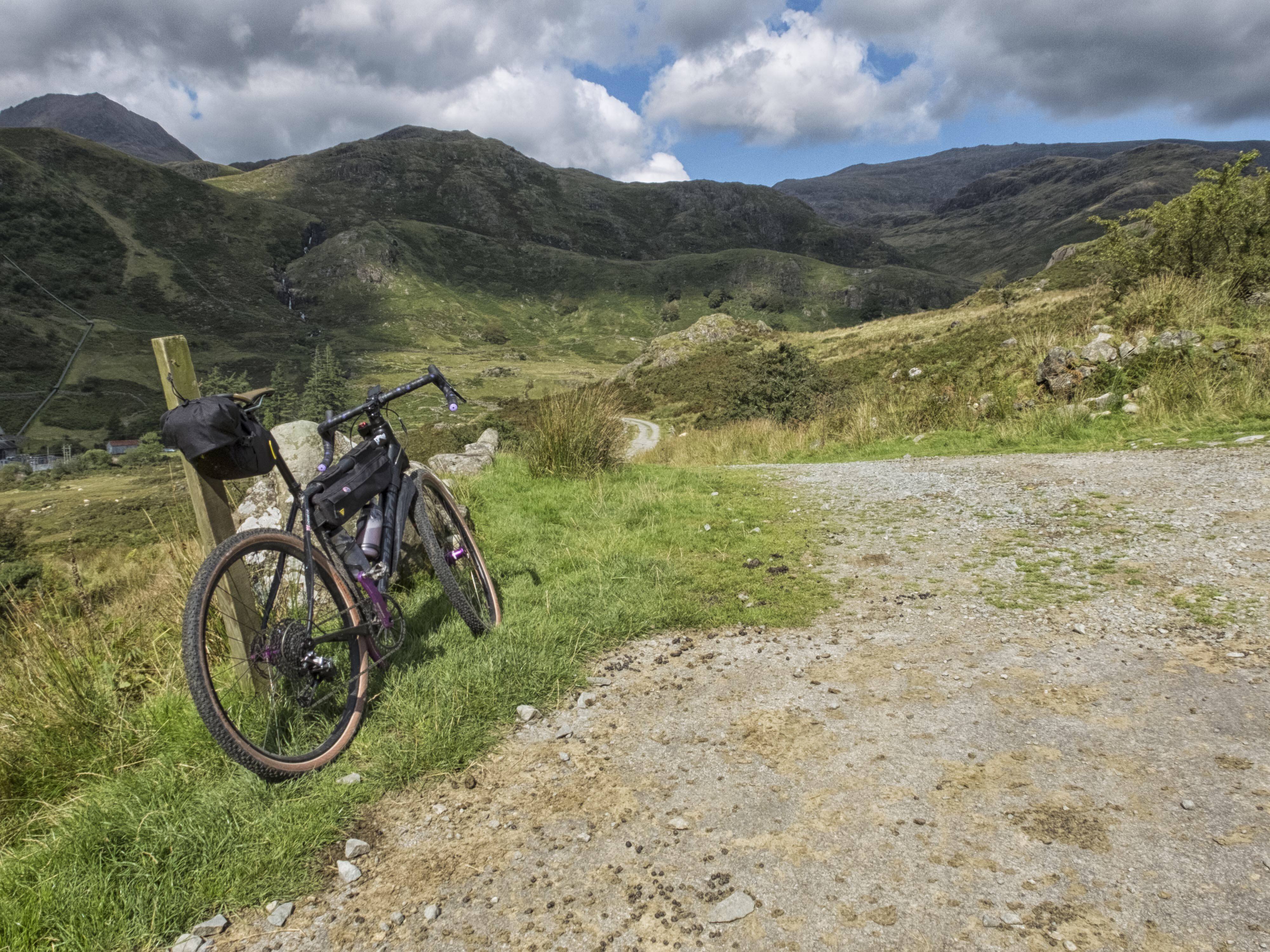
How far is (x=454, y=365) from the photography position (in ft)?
474

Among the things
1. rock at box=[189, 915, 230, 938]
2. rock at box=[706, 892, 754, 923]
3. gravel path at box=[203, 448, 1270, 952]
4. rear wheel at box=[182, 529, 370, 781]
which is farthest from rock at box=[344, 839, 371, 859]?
rock at box=[706, 892, 754, 923]

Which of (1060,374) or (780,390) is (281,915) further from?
(780,390)

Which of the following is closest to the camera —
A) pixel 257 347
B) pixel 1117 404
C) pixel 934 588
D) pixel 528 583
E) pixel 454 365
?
pixel 934 588

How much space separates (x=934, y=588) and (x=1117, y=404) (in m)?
9.31

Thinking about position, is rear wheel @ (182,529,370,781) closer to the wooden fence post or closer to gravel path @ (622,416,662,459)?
the wooden fence post

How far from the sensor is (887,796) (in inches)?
113

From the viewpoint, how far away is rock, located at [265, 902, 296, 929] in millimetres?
2463

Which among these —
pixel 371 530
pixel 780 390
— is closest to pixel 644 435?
pixel 780 390

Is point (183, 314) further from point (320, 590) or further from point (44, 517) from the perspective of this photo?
point (320, 590)

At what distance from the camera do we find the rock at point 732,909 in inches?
91.0

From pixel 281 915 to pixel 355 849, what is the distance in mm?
371

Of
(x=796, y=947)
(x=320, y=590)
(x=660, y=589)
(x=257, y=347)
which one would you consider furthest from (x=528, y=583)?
(x=257, y=347)

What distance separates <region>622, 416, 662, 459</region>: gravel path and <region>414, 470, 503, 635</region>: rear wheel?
53.6 feet

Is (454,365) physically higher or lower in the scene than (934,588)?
higher
